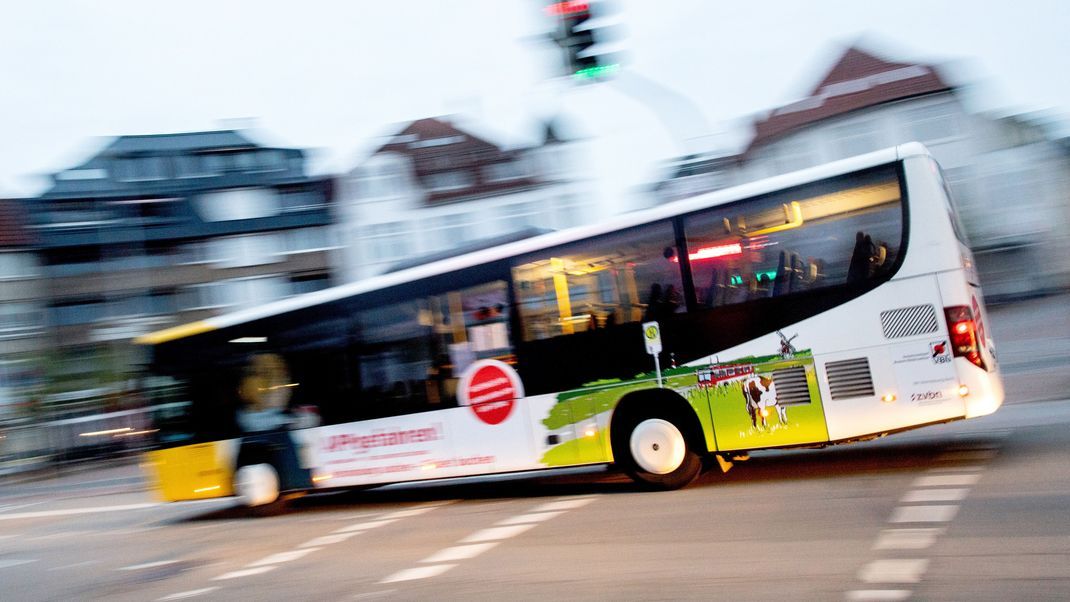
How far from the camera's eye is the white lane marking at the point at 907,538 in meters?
6.39

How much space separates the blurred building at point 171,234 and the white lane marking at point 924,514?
49996mm

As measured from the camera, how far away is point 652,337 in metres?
9.91

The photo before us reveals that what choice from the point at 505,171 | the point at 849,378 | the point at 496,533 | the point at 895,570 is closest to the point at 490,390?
the point at 496,533

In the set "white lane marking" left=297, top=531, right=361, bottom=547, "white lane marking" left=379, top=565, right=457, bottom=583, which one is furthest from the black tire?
"white lane marking" left=379, top=565, right=457, bottom=583

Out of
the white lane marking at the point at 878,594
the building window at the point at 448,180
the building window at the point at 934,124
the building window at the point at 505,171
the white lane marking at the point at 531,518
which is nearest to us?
the white lane marking at the point at 878,594

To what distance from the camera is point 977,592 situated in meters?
5.13

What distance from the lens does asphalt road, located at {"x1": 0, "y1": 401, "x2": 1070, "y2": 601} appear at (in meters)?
5.92

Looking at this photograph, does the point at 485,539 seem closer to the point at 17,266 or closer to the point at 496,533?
the point at 496,533

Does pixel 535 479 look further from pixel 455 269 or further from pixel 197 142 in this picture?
pixel 197 142

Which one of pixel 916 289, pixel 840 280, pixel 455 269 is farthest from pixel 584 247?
pixel 916 289

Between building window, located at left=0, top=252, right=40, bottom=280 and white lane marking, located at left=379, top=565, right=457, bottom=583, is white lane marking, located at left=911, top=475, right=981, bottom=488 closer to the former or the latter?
white lane marking, located at left=379, top=565, right=457, bottom=583

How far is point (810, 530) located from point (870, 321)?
2605mm

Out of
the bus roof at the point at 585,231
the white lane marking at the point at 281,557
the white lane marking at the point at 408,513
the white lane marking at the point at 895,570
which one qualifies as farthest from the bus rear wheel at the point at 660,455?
the white lane marking at the point at 895,570

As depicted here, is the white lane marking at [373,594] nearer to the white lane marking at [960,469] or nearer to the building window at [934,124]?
the white lane marking at [960,469]
